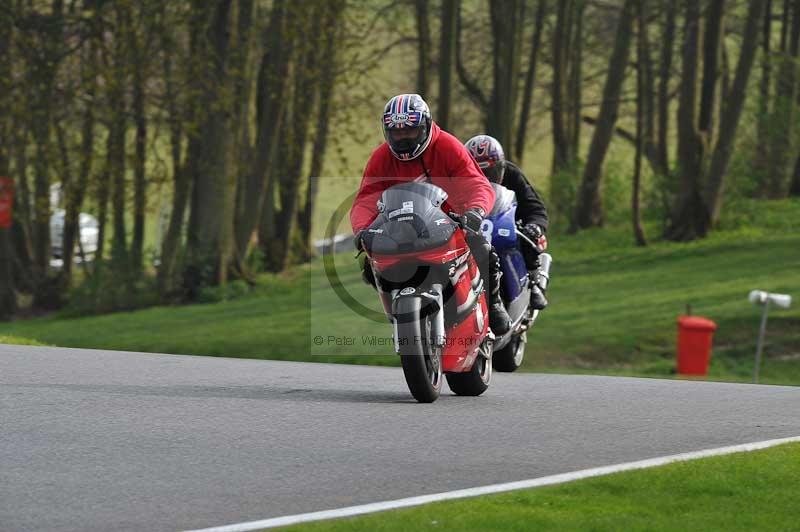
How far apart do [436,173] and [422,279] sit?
2.47 ft

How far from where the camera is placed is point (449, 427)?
8.99 m

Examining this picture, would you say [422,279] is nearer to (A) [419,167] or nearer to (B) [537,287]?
(A) [419,167]

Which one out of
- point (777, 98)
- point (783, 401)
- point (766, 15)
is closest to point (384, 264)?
point (783, 401)

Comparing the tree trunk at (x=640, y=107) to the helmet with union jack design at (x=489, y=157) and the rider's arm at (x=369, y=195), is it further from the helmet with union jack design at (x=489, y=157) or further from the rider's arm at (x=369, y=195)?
the rider's arm at (x=369, y=195)

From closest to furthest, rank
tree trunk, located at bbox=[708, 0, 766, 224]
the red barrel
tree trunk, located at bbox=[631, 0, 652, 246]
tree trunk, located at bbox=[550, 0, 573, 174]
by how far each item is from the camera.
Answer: the red barrel < tree trunk, located at bbox=[708, 0, 766, 224] < tree trunk, located at bbox=[631, 0, 652, 246] < tree trunk, located at bbox=[550, 0, 573, 174]

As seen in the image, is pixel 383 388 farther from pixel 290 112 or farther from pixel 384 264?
pixel 290 112

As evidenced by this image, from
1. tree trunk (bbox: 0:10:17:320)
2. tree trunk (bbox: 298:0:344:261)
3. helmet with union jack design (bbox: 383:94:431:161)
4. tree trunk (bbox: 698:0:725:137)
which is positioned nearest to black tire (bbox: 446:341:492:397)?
helmet with union jack design (bbox: 383:94:431:161)

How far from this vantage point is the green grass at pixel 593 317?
2291cm

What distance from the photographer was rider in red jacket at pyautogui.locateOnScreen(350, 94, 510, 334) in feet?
33.1

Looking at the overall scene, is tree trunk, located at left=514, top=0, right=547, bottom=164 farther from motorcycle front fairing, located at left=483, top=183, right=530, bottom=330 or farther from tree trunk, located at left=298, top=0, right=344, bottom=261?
motorcycle front fairing, located at left=483, top=183, right=530, bottom=330

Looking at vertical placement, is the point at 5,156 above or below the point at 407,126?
below

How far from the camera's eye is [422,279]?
10.2 metres

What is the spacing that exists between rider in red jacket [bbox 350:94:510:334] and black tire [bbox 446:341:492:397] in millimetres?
1028

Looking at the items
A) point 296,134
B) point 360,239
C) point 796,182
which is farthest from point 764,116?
point 360,239
